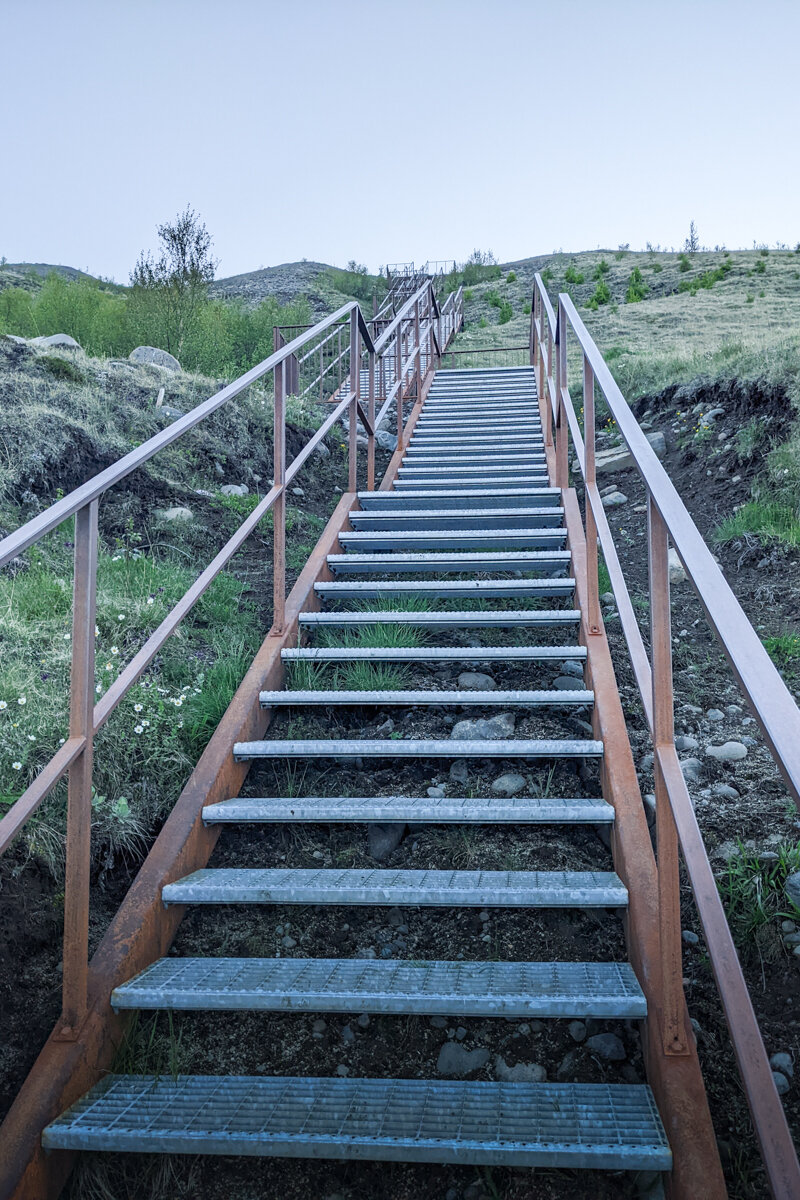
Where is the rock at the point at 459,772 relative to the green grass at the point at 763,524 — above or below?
below

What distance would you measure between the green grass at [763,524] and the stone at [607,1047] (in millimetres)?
3319

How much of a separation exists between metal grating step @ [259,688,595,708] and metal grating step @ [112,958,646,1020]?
38.3 inches

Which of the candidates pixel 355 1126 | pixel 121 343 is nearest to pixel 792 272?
pixel 121 343

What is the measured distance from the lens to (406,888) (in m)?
2.05

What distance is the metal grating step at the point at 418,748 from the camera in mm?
2518

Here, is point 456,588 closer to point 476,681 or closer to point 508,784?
point 476,681

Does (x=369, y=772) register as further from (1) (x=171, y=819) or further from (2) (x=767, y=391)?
(2) (x=767, y=391)

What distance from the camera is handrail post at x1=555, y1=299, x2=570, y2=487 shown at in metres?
4.55

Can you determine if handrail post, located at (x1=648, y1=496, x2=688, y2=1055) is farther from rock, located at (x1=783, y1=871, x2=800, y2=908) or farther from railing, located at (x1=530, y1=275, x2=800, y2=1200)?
rock, located at (x1=783, y1=871, x2=800, y2=908)

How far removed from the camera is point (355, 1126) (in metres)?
1.54

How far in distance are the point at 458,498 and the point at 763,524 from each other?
5.70 feet

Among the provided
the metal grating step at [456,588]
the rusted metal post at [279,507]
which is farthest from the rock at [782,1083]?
the rusted metal post at [279,507]

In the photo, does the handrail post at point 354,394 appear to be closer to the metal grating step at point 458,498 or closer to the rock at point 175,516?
the metal grating step at point 458,498

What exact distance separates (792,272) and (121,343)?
14946 millimetres
